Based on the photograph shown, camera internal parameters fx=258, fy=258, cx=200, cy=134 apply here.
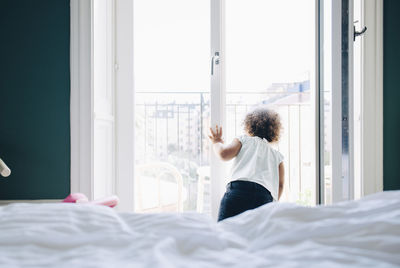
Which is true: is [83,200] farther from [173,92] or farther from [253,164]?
[173,92]

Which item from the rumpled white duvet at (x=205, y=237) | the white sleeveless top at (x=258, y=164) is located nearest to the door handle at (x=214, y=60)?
the white sleeveless top at (x=258, y=164)

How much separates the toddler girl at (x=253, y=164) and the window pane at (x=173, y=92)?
5.04ft

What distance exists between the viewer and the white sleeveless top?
5.10ft

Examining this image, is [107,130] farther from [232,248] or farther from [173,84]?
[173,84]

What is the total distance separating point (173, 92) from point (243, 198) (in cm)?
262

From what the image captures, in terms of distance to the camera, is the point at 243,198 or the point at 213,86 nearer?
the point at 243,198

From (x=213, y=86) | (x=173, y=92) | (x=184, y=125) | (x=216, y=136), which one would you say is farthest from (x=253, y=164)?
(x=173, y=92)

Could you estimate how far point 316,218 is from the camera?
0.51 m

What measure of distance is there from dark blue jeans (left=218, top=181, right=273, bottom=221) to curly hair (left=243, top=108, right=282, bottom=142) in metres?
0.38

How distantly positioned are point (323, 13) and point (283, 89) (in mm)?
2247

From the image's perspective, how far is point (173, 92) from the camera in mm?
3846

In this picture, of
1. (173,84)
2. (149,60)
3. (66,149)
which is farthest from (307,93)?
(66,149)

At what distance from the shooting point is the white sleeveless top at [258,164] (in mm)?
1554

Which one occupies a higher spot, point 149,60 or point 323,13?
point 149,60
